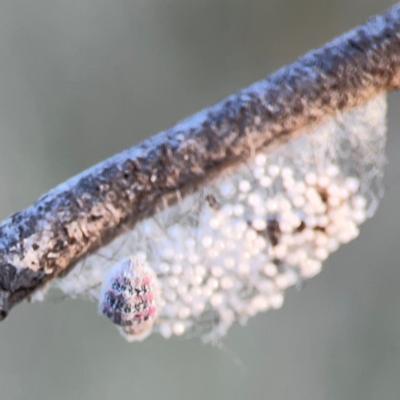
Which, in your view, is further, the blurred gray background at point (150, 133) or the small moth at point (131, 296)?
the blurred gray background at point (150, 133)

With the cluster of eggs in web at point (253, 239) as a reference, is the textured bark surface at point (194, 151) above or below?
above

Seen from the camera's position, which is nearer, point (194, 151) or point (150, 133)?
point (194, 151)

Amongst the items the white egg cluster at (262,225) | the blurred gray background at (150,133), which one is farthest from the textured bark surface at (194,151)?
the blurred gray background at (150,133)

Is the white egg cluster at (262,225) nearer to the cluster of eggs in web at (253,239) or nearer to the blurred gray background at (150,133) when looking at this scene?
the cluster of eggs in web at (253,239)

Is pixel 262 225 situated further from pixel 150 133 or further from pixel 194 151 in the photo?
pixel 150 133

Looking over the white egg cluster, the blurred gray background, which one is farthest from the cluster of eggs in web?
the blurred gray background

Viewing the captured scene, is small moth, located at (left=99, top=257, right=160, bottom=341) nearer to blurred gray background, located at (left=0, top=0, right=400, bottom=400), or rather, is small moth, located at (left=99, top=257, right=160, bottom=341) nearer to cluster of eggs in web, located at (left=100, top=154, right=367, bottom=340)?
cluster of eggs in web, located at (left=100, top=154, right=367, bottom=340)

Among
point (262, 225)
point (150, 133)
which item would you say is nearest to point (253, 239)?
point (262, 225)

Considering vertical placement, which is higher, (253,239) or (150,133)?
(150,133)
